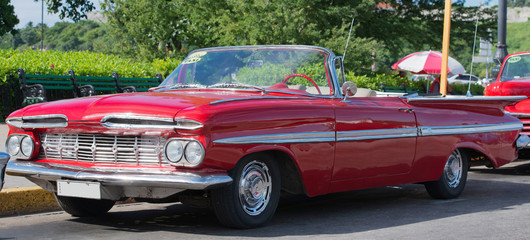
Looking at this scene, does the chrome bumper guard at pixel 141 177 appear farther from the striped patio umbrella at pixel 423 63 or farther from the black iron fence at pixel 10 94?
the striped patio umbrella at pixel 423 63

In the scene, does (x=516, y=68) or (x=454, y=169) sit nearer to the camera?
(x=454, y=169)

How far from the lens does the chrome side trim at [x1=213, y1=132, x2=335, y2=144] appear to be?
554 cm

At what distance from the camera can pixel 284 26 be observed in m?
22.1

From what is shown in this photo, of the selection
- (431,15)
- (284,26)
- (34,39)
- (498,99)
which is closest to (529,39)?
(34,39)

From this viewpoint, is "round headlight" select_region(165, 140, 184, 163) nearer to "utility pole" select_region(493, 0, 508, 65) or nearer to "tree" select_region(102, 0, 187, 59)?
"utility pole" select_region(493, 0, 508, 65)

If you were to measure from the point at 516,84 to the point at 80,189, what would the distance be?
8488mm

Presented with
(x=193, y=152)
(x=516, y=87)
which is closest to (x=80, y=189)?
(x=193, y=152)

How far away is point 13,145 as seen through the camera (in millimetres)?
6191

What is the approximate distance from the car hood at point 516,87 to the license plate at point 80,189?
8204 millimetres

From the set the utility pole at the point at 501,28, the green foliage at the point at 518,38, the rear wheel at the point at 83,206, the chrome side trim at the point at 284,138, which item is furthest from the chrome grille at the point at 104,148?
the green foliage at the point at 518,38

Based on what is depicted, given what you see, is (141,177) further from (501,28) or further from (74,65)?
(501,28)

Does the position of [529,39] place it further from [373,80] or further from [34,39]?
[373,80]

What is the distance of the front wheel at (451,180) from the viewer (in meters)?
7.90

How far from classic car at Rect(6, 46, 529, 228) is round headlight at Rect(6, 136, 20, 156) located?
0.02 metres
